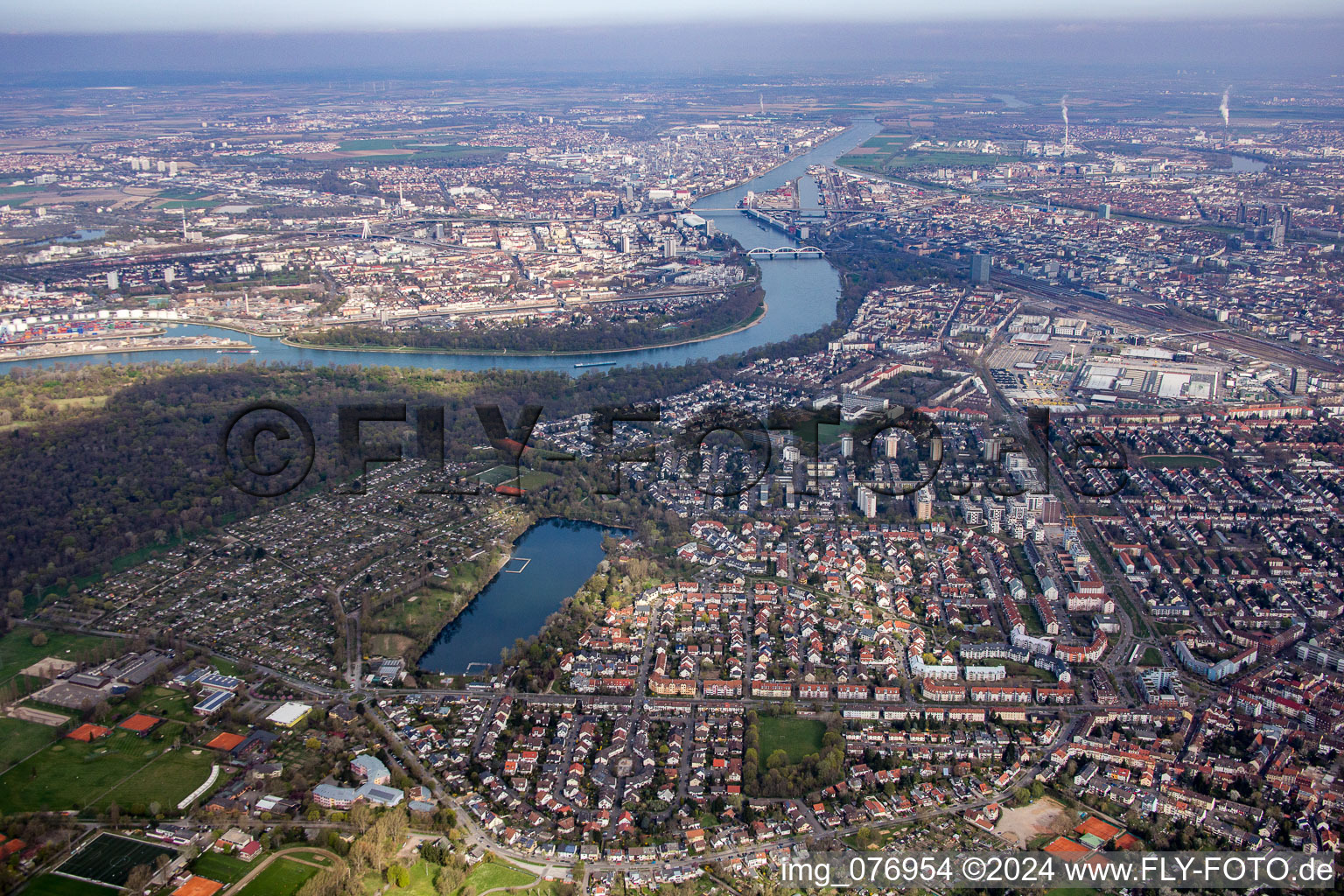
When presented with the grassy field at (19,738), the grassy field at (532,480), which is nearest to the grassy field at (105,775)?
the grassy field at (19,738)

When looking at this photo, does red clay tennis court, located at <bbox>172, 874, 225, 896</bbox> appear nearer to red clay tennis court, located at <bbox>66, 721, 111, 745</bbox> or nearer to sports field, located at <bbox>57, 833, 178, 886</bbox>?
sports field, located at <bbox>57, 833, 178, 886</bbox>

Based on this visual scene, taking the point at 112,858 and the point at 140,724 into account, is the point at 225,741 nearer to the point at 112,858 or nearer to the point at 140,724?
the point at 140,724

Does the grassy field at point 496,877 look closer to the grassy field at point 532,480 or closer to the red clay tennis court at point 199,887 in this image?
the red clay tennis court at point 199,887

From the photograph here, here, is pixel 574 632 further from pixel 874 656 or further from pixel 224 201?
pixel 224 201

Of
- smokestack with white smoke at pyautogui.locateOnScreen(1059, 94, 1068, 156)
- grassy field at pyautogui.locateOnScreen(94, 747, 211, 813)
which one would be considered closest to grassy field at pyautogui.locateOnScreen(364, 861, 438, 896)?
grassy field at pyautogui.locateOnScreen(94, 747, 211, 813)

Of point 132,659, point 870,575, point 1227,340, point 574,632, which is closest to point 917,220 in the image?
point 1227,340

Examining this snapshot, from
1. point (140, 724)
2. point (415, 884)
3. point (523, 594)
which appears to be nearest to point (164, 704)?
point (140, 724)
